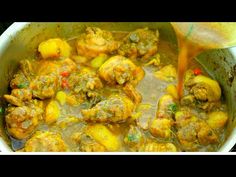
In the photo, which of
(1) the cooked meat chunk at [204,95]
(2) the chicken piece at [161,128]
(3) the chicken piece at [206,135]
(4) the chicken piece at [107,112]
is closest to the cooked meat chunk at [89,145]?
(4) the chicken piece at [107,112]

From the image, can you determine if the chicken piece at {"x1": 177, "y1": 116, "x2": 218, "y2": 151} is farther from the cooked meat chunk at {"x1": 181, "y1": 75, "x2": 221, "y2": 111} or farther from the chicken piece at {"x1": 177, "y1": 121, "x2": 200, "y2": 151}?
the cooked meat chunk at {"x1": 181, "y1": 75, "x2": 221, "y2": 111}

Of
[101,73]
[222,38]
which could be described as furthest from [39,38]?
[222,38]

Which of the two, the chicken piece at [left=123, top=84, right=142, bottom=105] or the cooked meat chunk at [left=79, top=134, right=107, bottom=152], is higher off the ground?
the chicken piece at [left=123, top=84, right=142, bottom=105]

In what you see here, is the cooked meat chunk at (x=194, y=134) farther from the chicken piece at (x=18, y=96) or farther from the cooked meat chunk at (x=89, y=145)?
the chicken piece at (x=18, y=96)

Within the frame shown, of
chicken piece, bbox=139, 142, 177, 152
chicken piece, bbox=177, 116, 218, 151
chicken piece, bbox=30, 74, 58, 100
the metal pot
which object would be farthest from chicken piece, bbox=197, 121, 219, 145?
chicken piece, bbox=30, 74, 58, 100

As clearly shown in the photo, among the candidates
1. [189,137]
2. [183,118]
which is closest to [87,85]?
[183,118]

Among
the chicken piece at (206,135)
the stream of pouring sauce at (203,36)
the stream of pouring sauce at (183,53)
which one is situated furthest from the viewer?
the chicken piece at (206,135)

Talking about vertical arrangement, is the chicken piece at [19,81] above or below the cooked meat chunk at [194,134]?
above
